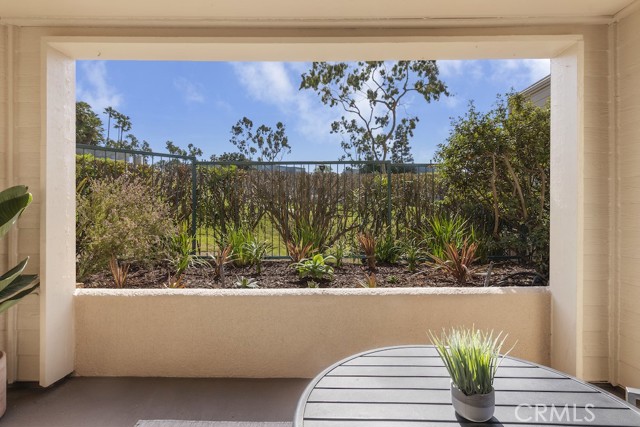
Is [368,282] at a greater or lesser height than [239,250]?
lesser

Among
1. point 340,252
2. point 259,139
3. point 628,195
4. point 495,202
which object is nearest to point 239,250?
point 340,252

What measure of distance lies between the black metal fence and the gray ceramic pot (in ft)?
13.0

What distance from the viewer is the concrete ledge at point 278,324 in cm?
282

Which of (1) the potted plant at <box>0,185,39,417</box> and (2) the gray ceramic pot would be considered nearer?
(2) the gray ceramic pot

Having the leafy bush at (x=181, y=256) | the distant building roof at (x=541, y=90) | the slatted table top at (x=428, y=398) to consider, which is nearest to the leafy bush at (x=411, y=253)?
the leafy bush at (x=181, y=256)

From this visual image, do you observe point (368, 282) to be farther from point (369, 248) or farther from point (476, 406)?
point (476, 406)

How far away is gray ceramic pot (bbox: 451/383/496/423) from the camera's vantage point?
1.25m

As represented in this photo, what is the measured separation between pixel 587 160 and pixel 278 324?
2.58 metres

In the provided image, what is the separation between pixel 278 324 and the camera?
283 cm

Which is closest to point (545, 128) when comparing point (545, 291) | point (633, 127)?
point (633, 127)

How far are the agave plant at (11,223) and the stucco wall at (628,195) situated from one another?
3958mm

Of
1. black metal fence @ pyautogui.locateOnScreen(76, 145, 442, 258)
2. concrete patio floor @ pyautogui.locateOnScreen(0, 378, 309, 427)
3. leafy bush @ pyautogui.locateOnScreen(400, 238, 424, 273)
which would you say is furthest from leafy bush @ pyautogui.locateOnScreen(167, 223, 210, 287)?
leafy bush @ pyautogui.locateOnScreen(400, 238, 424, 273)

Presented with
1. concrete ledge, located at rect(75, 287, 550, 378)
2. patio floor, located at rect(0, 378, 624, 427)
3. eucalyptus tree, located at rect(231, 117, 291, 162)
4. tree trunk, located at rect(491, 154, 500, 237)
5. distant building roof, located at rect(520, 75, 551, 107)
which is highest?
eucalyptus tree, located at rect(231, 117, 291, 162)

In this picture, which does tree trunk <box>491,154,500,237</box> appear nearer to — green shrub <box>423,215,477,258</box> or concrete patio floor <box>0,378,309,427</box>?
green shrub <box>423,215,477,258</box>
